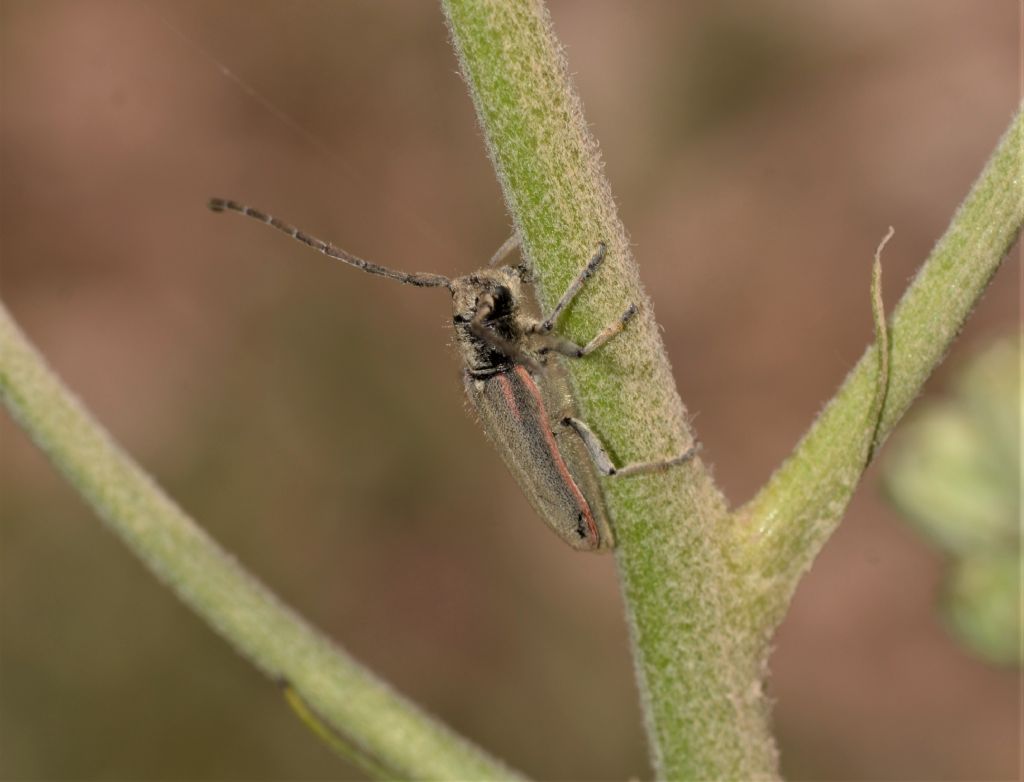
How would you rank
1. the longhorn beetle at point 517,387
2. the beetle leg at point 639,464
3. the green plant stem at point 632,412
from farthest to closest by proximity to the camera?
the longhorn beetle at point 517,387 < the beetle leg at point 639,464 < the green plant stem at point 632,412

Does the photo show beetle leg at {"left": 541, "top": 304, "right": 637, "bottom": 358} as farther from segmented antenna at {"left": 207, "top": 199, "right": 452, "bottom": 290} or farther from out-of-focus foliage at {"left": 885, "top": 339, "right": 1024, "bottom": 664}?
out-of-focus foliage at {"left": 885, "top": 339, "right": 1024, "bottom": 664}

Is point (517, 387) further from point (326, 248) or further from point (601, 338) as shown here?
point (601, 338)

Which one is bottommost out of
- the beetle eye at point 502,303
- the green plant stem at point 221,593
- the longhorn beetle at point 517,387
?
the green plant stem at point 221,593

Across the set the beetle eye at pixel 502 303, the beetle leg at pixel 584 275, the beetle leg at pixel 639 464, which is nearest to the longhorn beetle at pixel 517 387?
the beetle eye at pixel 502 303

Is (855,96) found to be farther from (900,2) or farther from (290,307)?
(290,307)

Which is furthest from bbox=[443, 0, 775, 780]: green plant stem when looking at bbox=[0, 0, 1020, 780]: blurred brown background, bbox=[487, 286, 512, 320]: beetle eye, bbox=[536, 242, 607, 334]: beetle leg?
bbox=[0, 0, 1020, 780]: blurred brown background

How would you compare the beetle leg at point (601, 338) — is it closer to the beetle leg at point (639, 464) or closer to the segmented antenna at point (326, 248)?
the beetle leg at point (639, 464)

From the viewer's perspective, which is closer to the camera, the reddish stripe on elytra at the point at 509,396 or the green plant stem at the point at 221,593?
A: the green plant stem at the point at 221,593
